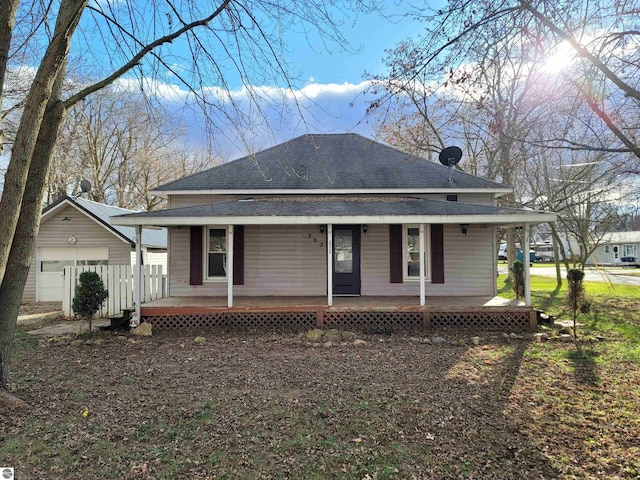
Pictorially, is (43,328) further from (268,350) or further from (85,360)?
(268,350)

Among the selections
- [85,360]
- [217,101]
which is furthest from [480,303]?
[85,360]

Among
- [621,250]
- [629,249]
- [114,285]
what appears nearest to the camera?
[114,285]

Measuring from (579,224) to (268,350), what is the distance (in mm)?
14682

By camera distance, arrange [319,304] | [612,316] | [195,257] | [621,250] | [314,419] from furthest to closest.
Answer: [621,250]
[195,257]
[612,316]
[319,304]
[314,419]

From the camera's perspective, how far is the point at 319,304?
898cm

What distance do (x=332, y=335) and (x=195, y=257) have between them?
4.76m

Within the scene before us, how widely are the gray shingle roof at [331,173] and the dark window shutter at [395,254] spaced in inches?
53.6

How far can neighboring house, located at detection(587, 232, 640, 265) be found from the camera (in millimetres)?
40906

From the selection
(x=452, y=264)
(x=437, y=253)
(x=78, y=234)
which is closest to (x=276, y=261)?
(x=437, y=253)

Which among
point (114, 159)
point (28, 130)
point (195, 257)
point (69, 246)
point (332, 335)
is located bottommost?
point (332, 335)

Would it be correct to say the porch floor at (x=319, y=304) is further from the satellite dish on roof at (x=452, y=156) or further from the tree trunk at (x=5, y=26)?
the tree trunk at (x=5, y=26)

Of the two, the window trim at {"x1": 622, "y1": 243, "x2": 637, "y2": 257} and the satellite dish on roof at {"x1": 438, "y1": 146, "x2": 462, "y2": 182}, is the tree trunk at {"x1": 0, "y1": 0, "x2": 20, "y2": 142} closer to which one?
the satellite dish on roof at {"x1": 438, "y1": 146, "x2": 462, "y2": 182}

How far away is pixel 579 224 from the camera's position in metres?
15.4

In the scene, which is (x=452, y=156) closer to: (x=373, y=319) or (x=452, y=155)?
(x=452, y=155)
